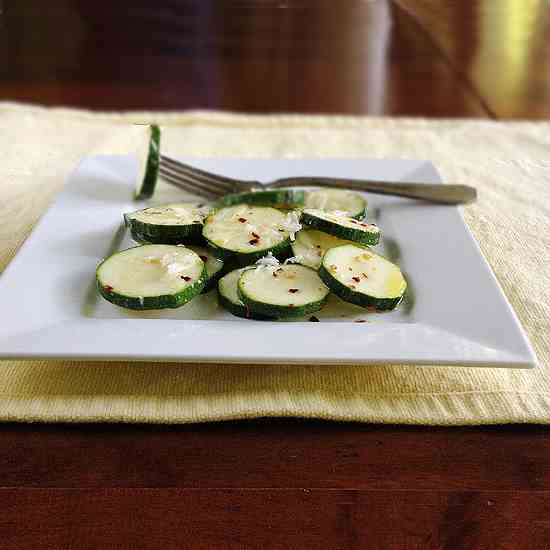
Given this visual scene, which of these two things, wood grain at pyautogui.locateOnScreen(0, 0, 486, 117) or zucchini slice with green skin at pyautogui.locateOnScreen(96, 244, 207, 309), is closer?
zucchini slice with green skin at pyautogui.locateOnScreen(96, 244, 207, 309)

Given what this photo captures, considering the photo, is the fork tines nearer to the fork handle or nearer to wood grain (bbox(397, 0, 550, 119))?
the fork handle

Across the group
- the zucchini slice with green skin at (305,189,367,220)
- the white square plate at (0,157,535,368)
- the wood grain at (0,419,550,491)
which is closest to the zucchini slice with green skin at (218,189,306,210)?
the zucchini slice with green skin at (305,189,367,220)

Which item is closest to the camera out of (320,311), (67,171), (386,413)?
(386,413)

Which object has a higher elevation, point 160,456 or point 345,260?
point 345,260

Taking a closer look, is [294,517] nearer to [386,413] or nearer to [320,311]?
[386,413]

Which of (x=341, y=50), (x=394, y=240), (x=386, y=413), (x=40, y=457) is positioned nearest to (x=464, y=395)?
(x=386, y=413)

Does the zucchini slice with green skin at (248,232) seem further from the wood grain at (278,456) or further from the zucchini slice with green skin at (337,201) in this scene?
the wood grain at (278,456)

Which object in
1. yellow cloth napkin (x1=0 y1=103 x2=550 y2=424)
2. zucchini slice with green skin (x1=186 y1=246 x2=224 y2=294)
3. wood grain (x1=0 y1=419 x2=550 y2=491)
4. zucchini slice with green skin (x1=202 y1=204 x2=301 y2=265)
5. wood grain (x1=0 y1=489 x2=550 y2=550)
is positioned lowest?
wood grain (x1=0 y1=419 x2=550 y2=491)
